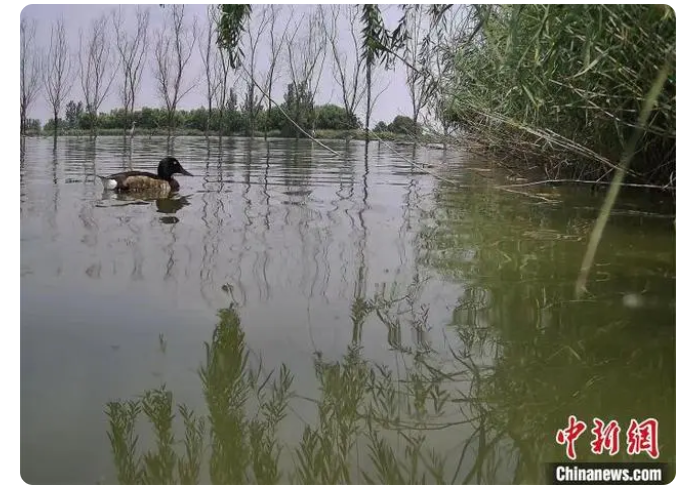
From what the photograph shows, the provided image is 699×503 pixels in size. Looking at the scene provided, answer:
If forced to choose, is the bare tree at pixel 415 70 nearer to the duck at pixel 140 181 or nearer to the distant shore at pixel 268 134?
the distant shore at pixel 268 134

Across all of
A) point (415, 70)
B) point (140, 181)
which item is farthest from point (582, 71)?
point (140, 181)

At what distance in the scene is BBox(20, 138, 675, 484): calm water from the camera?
1778mm

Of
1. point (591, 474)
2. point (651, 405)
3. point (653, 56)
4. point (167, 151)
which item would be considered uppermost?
point (653, 56)

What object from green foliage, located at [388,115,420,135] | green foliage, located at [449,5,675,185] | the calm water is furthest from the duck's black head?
green foliage, located at [449,5,675,185]

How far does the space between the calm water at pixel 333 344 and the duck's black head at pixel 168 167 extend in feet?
4.42

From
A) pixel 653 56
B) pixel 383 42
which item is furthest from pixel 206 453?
pixel 653 56

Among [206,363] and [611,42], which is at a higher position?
[611,42]

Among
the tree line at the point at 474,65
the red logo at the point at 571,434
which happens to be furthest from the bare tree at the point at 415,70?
the red logo at the point at 571,434

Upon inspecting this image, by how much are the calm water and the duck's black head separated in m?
1.35

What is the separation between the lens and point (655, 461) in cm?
181

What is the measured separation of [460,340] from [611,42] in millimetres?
1581

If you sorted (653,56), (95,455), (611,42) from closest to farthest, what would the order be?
(95,455) → (653,56) → (611,42)

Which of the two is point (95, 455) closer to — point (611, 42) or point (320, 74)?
point (320, 74)

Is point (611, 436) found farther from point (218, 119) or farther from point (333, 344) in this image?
point (218, 119)
